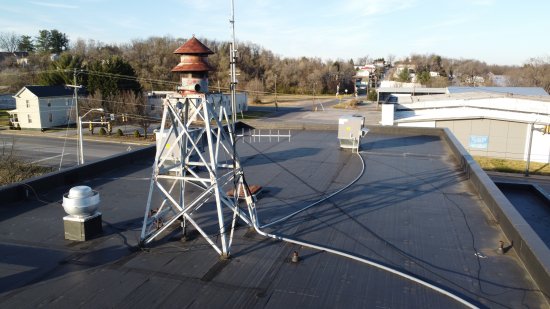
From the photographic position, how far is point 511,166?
36.1m

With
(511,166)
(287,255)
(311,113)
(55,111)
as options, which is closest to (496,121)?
(511,166)

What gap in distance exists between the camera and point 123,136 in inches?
1983

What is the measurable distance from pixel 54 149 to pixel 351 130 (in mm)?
37450

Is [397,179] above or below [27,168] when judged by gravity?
above

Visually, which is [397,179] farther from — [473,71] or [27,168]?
[473,71]

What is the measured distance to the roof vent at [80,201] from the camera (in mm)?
8961

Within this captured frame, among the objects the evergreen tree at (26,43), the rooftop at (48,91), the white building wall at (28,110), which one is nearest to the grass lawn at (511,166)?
the rooftop at (48,91)

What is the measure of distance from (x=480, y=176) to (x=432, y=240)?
5242mm

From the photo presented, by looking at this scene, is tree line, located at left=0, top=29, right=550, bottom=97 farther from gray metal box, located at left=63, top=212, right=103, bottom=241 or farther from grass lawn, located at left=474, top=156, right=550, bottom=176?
gray metal box, located at left=63, top=212, right=103, bottom=241

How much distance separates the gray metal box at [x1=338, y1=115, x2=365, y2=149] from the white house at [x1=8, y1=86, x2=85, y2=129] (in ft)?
158

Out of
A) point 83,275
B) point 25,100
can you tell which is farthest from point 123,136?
point 83,275

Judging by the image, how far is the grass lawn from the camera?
1362 inches

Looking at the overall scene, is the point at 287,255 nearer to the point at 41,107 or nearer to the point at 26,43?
the point at 41,107

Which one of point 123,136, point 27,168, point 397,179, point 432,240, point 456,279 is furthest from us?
point 123,136
